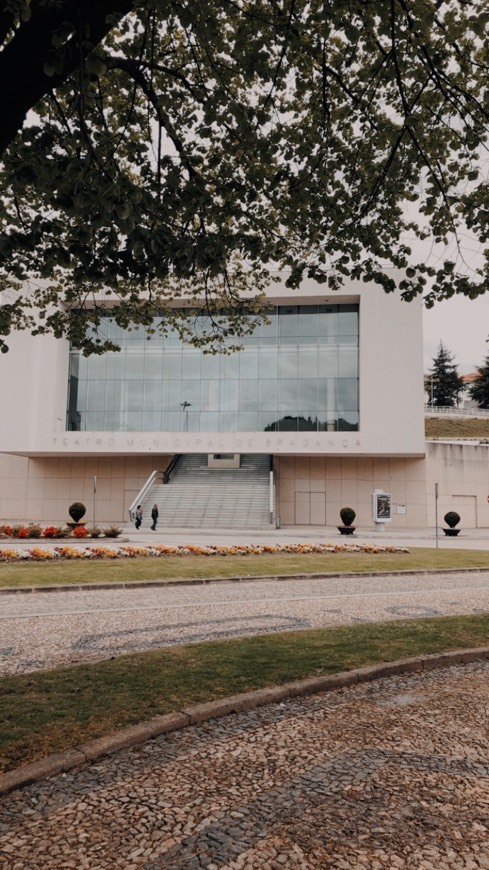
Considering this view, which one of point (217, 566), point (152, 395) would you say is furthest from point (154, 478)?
point (217, 566)

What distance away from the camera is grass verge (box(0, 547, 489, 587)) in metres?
14.6

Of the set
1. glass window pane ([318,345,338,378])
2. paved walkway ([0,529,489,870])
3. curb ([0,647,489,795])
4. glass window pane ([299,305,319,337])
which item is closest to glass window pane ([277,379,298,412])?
glass window pane ([318,345,338,378])

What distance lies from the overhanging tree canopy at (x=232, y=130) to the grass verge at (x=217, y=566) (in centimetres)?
720

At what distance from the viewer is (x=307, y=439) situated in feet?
140

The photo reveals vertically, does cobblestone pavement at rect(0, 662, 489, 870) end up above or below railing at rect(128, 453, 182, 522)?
below

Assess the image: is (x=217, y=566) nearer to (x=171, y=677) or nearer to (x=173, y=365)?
(x=171, y=677)

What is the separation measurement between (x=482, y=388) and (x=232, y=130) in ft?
263

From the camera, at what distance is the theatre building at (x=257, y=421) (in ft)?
142

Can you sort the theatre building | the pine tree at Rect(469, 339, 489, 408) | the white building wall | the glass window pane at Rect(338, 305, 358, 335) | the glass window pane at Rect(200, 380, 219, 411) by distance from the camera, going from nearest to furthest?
the white building wall → the theatre building → the glass window pane at Rect(338, 305, 358, 335) → the glass window pane at Rect(200, 380, 219, 411) → the pine tree at Rect(469, 339, 489, 408)

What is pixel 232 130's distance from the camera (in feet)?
24.6

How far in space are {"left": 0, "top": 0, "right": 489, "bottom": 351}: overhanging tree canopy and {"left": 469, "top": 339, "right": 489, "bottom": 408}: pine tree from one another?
76828mm

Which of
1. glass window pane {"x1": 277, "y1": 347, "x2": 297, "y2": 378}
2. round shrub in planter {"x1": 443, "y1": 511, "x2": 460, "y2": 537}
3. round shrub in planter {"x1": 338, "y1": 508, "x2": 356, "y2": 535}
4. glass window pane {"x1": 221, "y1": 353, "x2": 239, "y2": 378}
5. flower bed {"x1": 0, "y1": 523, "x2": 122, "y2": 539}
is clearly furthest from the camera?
glass window pane {"x1": 221, "y1": 353, "x2": 239, "y2": 378}

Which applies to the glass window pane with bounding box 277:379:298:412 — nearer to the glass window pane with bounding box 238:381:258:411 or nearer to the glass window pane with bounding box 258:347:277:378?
the glass window pane with bounding box 258:347:277:378

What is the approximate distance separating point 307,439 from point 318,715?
37567 mm
